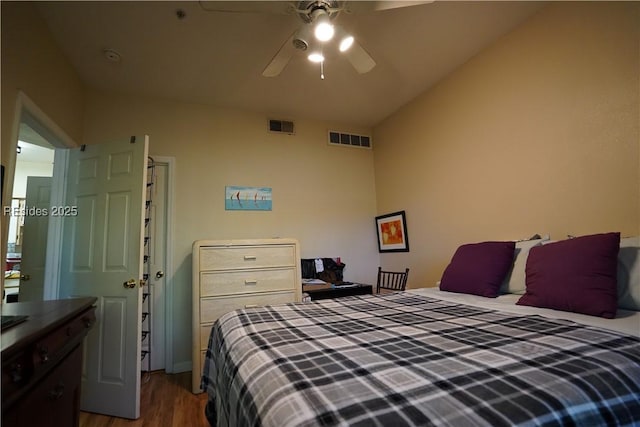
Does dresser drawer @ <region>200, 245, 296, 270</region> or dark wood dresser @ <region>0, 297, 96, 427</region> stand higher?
dresser drawer @ <region>200, 245, 296, 270</region>

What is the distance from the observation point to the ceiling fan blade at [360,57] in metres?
1.89

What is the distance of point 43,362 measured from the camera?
985 millimetres

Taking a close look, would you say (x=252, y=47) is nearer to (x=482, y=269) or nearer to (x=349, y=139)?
(x=349, y=139)

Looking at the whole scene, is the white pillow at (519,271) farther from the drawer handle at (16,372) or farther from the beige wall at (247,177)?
the drawer handle at (16,372)

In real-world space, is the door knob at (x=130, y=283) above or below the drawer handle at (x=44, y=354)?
above

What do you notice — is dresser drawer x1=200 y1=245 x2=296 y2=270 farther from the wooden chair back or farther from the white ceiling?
the white ceiling

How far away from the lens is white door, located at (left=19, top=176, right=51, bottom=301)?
2.49 m

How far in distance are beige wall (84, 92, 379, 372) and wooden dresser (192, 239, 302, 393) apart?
0.53 meters

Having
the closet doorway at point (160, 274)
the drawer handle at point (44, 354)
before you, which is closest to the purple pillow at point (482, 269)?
the drawer handle at point (44, 354)

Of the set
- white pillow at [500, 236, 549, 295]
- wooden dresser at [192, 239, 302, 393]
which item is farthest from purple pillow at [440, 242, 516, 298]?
wooden dresser at [192, 239, 302, 393]

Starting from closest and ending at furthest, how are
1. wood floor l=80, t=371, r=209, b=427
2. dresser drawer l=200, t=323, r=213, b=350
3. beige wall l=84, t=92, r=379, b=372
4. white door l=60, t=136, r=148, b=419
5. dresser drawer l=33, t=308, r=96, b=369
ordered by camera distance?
dresser drawer l=33, t=308, r=96, b=369 → wood floor l=80, t=371, r=209, b=427 → white door l=60, t=136, r=148, b=419 → dresser drawer l=200, t=323, r=213, b=350 → beige wall l=84, t=92, r=379, b=372

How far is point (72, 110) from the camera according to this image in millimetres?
2406

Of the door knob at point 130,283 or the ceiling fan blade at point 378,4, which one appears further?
the door knob at point 130,283

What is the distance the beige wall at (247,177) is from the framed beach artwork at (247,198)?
0.18 ft
